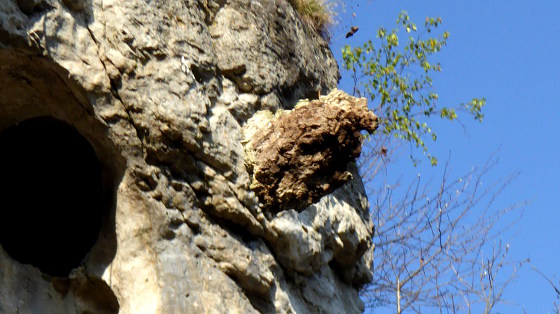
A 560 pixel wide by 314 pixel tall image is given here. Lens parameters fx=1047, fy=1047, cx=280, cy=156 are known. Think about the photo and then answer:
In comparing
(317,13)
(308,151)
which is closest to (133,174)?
(308,151)

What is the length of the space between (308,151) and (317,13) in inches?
109

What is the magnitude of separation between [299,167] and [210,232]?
2.36 ft

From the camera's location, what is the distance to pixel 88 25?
6.18 m

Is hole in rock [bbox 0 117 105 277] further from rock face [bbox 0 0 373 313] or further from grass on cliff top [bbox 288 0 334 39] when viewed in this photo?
grass on cliff top [bbox 288 0 334 39]

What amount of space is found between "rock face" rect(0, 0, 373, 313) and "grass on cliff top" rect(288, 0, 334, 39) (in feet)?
6.18

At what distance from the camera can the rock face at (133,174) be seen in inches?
235

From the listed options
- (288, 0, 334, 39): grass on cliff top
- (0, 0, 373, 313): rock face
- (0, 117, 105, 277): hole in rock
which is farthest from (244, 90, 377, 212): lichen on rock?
(288, 0, 334, 39): grass on cliff top

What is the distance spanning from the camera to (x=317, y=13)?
9.09m

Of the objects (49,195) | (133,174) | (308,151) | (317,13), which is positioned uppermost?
(317,13)

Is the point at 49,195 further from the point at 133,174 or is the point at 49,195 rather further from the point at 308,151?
the point at 308,151

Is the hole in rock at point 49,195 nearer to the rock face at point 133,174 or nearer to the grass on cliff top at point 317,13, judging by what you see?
the rock face at point 133,174

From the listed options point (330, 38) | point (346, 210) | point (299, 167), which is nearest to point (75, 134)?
point (299, 167)

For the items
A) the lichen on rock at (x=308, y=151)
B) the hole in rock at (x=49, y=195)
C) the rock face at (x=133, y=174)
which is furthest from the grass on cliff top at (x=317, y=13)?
the hole in rock at (x=49, y=195)

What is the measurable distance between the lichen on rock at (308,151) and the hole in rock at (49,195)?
1048 millimetres
